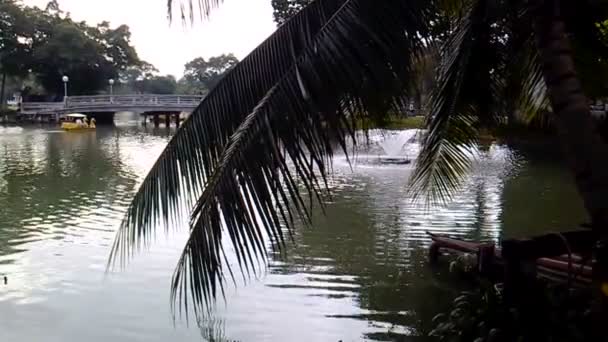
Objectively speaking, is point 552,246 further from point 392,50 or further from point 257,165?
point 257,165

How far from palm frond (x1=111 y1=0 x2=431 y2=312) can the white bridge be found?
35.3 metres

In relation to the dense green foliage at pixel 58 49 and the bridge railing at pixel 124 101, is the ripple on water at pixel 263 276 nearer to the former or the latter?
the bridge railing at pixel 124 101

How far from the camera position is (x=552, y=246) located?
413 centimetres

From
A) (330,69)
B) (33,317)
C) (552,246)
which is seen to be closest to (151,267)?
(33,317)

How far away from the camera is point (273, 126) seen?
263 cm

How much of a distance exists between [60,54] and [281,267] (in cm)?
4128

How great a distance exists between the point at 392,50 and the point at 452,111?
82.8 inches

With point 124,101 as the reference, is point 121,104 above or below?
below

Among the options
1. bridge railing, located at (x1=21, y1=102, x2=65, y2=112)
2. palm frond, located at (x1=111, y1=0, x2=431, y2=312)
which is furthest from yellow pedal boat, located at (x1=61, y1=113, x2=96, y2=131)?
palm frond, located at (x1=111, y1=0, x2=431, y2=312)

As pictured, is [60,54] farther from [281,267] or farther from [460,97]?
[460,97]

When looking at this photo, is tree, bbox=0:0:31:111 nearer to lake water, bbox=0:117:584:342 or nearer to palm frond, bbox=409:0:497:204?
lake water, bbox=0:117:584:342

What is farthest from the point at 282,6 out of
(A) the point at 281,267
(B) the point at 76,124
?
(B) the point at 76,124

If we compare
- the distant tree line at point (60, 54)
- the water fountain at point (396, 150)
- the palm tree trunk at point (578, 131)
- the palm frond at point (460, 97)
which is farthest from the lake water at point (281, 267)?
the distant tree line at point (60, 54)

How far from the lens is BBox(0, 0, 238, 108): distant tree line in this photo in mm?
43281
